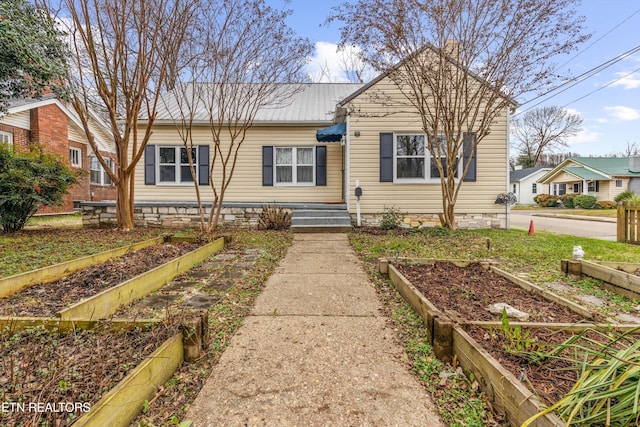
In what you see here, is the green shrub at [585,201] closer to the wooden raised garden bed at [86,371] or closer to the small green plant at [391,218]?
the small green plant at [391,218]

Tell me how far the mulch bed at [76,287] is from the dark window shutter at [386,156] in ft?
20.2

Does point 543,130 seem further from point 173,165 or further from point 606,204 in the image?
point 173,165

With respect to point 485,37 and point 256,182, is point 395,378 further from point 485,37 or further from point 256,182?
point 256,182

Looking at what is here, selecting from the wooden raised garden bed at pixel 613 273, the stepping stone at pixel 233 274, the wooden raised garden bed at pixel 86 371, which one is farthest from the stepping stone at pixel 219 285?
the wooden raised garden bed at pixel 613 273

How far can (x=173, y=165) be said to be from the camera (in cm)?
1068

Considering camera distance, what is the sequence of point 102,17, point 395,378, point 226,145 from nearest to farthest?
point 395,378, point 102,17, point 226,145

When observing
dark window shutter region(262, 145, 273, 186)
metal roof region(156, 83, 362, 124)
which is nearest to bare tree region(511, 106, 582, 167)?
metal roof region(156, 83, 362, 124)

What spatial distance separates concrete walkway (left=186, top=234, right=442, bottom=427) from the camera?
1.63m

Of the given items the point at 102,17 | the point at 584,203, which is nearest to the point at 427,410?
the point at 102,17

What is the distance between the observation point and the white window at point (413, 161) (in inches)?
362

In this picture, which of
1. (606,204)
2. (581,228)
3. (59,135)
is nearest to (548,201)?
(606,204)

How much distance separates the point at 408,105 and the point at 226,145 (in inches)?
236

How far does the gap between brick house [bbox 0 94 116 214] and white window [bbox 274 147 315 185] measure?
5272mm

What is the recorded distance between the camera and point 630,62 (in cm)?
1185
